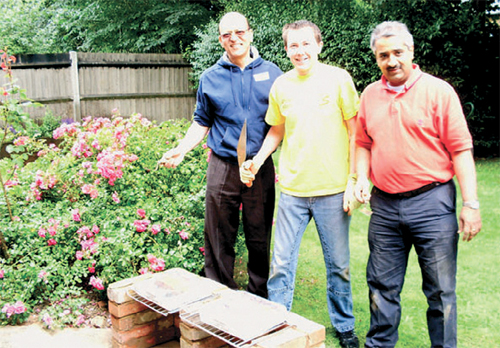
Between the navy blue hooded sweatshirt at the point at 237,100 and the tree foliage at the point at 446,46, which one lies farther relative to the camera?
the tree foliage at the point at 446,46

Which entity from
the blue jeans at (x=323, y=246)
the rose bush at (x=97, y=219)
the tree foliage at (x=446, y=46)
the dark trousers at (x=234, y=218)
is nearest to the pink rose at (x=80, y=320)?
the rose bush at (x=97, y=219)

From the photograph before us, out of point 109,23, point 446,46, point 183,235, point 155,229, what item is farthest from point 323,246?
point 109,23

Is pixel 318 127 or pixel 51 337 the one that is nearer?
pixel 318 127

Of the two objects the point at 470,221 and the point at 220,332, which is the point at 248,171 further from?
the point at 470,221

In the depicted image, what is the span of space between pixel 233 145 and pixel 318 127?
1.91 ft

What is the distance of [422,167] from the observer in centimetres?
A: 245

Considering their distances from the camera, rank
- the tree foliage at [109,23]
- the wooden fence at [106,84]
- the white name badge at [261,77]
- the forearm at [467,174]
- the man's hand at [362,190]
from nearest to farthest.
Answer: the forearm at [467,174] < the man's hand at [362,190] < the white name badge at [261,77] < the wooden fence at [106,84] < the tree foliage at [109,23]

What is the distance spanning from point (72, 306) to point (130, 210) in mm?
768

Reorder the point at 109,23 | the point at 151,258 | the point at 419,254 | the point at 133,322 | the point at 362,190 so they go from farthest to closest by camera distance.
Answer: the point at 109,23
the point at 151,258
the point at 133,322
the point at 362,190
the point at 419,254

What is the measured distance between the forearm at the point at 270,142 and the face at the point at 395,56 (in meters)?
0.80

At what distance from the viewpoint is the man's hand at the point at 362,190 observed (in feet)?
8.78

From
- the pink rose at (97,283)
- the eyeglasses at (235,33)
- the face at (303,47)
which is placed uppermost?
the eyeglasses at (235,33)

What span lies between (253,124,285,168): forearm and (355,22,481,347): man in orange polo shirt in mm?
622

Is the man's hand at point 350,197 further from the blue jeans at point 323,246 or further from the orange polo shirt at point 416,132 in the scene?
the orange polo shirt at point 416,132
